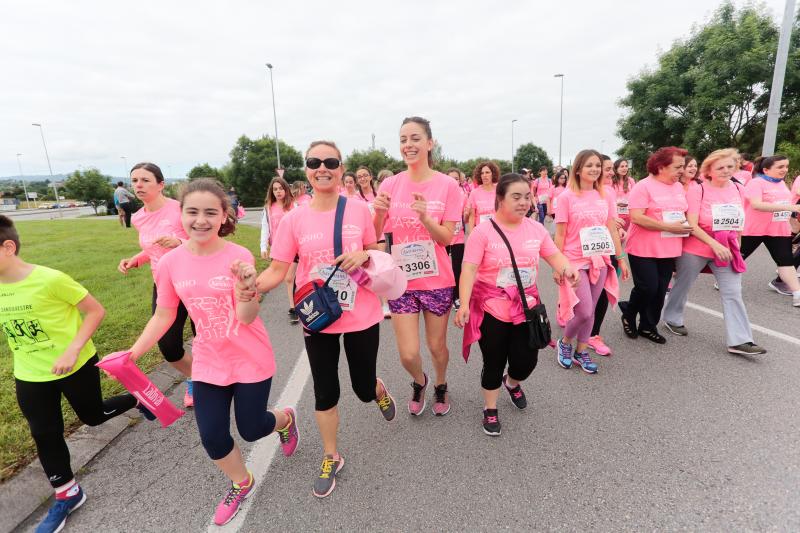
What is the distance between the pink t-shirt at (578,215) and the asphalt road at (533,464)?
1134 mm

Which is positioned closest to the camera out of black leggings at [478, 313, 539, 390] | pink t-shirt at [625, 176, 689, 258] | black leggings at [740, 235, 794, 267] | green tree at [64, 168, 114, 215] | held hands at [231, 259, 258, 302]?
held hands at [231, 259, 258, 302]

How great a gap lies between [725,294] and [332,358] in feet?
13.2

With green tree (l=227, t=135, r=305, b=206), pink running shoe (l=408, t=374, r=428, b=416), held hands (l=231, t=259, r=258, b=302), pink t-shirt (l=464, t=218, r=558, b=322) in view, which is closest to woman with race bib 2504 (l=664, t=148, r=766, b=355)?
pink t-shirt (l=464, t=218, r=558, b=322)

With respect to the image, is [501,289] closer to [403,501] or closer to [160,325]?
[403,501]

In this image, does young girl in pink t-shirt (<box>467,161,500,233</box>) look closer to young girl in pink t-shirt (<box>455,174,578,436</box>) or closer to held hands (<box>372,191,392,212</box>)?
young girl in pink t-shirt (<box>455,174,578,436</box>)

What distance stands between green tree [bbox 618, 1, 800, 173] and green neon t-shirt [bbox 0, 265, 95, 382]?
2152 cm

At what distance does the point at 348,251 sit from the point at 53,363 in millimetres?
1842

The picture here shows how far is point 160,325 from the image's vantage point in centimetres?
226

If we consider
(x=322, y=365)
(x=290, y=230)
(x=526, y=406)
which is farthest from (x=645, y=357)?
(x=290, y=230)

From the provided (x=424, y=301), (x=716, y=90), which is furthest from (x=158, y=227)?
(x=716, y=90)

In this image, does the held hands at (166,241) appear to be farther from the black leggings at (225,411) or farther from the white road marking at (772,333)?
the white road marking at (772,333)

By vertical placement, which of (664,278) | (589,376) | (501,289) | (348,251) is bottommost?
(589,376)

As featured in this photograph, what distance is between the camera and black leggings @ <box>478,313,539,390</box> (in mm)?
2799

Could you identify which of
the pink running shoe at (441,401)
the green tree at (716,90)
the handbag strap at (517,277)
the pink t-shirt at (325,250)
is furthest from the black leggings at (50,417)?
the green tree at (716,90)
